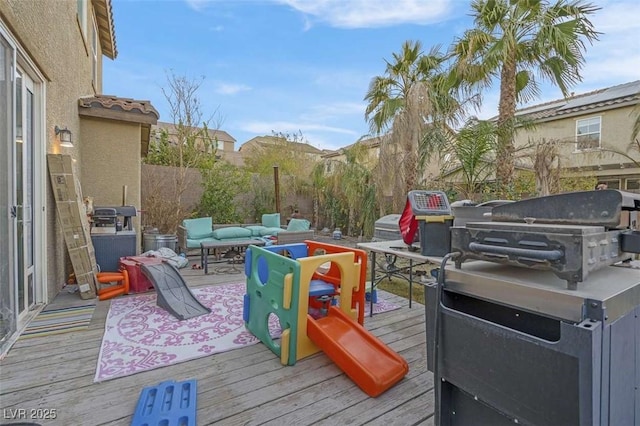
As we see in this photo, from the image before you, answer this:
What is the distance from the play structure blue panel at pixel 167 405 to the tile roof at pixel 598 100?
935 centimetres

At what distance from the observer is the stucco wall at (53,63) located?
273 cm

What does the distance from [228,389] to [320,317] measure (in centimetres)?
96

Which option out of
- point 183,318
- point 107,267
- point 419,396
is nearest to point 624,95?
point 419,396

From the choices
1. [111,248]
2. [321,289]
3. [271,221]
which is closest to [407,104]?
[271,221]

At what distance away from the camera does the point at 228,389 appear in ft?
6.61

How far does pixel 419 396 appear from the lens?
1.99 m

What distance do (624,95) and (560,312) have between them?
40.5 ft

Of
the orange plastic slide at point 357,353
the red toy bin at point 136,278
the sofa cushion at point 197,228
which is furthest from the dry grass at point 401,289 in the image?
the sofa cushion at point 197,228

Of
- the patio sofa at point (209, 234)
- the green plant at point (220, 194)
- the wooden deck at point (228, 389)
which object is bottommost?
the wooden deck at point (228, 389)

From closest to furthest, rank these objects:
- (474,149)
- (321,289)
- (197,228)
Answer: (321,289) → (474,149) → (197,228)

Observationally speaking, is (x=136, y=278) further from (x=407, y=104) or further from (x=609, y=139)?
(x=609, y=139)

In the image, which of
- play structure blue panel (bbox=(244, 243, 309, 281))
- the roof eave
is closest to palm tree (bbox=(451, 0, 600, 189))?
play structure blue panel (bbox=(244, 243, 309, 281))

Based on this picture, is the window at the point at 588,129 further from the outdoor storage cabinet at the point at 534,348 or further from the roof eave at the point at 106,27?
the roof eave at the point at 106,27

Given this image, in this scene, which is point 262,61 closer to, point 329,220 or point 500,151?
point 329,220
